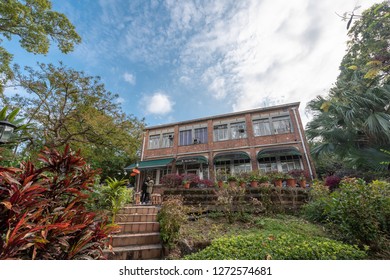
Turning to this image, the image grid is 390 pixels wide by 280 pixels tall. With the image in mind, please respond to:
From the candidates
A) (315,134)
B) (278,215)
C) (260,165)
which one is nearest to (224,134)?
(260,165)

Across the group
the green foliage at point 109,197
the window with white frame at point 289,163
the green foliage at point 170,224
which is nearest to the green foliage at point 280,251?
the green foliage at point 170,224

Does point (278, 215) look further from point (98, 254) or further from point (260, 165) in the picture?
point (260, 165)

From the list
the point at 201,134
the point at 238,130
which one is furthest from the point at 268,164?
the point at 201,134

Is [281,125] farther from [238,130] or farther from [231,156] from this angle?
[231,156]

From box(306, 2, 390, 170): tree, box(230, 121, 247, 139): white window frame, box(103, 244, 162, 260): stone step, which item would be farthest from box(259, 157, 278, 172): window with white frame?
box(103, 244, 162, 260): stone step

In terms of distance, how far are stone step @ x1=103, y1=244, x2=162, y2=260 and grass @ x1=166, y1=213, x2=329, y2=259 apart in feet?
1.45

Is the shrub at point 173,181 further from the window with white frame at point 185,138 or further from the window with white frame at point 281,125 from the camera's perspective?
the window with white frame at point 281,125

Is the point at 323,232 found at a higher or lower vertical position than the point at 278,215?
lower

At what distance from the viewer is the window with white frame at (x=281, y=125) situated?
Answer: 559 inches

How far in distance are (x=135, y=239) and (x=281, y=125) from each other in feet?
47.3

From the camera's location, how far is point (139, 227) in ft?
15.0

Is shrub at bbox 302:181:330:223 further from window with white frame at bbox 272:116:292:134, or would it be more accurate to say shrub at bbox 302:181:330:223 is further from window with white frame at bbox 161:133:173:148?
window with white frame at bbox 161:133:173:148

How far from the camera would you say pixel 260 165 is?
1414 cm
